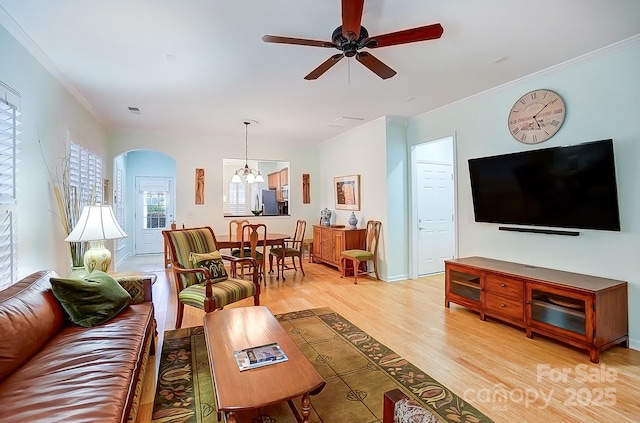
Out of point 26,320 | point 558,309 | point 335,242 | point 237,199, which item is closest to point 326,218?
point 335,242

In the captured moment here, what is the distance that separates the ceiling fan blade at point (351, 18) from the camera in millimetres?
1833

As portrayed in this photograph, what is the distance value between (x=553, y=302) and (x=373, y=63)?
267cm

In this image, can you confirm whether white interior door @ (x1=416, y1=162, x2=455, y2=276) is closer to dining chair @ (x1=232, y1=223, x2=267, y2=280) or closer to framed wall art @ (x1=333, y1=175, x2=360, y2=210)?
framed wall art @ (x1=333, y1=175, x2=360, y2=210)

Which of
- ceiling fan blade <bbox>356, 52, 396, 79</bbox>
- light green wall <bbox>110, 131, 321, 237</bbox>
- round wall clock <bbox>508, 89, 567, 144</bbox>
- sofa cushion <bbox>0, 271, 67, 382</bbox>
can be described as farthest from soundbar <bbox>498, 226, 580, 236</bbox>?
light green wall <bbox>110, 131, 321, 237</bbox>

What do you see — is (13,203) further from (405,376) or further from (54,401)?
(405,376)

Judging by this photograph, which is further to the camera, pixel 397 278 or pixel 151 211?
pixel 151 211

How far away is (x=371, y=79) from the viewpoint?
3.52m

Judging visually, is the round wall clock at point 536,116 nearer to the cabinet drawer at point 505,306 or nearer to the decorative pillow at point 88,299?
the cabinet drawer at point 505,306

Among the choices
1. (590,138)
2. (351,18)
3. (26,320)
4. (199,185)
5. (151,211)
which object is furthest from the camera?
→ (151,211)

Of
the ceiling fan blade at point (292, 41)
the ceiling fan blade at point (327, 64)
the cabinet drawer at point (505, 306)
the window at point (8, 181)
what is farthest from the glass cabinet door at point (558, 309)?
the window at point (8, 181)

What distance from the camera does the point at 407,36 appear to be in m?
2.17

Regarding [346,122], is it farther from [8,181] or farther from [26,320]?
[26,320]

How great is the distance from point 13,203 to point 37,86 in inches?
46.4

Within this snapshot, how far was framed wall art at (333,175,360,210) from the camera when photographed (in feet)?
19.6
